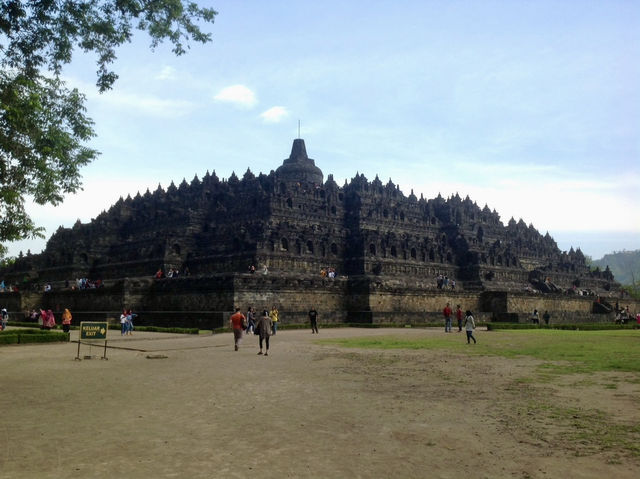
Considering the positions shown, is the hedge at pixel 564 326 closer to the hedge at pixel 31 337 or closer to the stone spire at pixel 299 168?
the hedge at pixel 31 337

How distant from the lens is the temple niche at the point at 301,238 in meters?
45.8

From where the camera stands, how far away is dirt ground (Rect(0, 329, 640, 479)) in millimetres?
6195

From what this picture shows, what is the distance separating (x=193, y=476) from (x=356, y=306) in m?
32.3

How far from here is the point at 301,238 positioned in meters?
45.2

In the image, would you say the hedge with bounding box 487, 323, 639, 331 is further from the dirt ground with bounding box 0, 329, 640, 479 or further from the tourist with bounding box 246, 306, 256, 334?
the dirt ground with bounding box 0, 329, 640, 479

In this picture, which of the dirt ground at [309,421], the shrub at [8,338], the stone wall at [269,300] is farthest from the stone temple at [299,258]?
the dirt ground at [309,421]

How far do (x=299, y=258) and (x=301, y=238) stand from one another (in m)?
1.78

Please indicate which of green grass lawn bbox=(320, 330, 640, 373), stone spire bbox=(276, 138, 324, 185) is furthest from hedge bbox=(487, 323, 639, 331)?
stone spire bbox=(276, 138, 324, 185)

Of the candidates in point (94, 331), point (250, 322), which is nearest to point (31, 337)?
point (94, 331)

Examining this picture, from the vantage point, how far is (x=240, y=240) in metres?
44.0

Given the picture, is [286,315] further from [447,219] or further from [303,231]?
[447,219]

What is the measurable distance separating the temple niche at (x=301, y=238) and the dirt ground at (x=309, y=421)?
87.1ft

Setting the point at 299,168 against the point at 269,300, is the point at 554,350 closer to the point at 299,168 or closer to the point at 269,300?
the point at 269,300

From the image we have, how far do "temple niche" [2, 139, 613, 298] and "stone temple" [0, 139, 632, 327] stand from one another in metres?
0.14
